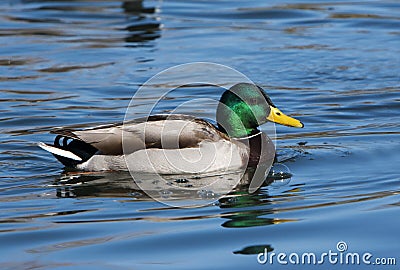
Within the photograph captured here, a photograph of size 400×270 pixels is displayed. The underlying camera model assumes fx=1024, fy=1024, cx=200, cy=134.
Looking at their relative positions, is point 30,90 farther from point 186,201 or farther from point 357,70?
point 186,201

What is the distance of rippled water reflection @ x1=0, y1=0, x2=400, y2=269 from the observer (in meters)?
6.55

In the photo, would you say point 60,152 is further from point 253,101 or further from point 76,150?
point 253,101

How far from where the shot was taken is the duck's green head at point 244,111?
29.0 ft

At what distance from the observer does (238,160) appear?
8.75 m

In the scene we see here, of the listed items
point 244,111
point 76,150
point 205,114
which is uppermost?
point 244,111

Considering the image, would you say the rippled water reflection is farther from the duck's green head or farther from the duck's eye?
the duck's eye

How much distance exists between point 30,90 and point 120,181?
3974 mm

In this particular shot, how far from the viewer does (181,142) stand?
854 centimetres

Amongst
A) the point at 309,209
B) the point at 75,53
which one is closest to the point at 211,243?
the point at 309,209

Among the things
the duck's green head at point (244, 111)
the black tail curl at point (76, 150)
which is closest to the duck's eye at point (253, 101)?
the duck's green head at point (244, 111)

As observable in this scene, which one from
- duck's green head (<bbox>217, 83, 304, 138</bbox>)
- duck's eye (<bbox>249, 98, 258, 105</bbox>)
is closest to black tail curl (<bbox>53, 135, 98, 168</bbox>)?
duck's green head (<bbox>217, 83, 304, 138</bbox>)

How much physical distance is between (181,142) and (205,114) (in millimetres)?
2463

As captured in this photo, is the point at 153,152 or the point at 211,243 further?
the point at 153,152

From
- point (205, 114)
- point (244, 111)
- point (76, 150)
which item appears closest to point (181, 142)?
point (244, 111)
